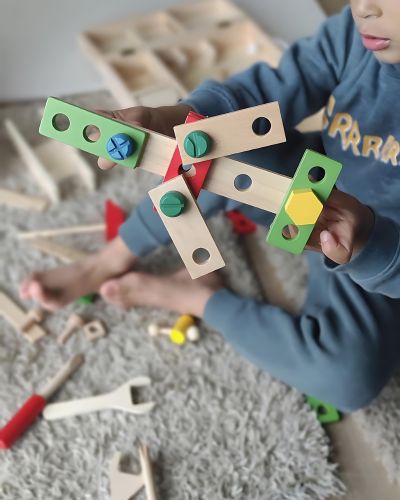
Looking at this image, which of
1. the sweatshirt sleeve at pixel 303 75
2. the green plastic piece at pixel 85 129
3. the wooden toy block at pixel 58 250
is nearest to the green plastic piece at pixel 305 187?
the green plastic piece at pixel 85 129

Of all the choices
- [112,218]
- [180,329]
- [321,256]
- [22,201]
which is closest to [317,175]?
[321,256]

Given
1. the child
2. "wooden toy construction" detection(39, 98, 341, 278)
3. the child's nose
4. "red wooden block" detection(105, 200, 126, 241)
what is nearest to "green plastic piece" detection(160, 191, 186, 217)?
"wooden toy construction" detection(39, 98, 341, 278)

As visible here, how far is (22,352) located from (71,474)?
19 centimetres

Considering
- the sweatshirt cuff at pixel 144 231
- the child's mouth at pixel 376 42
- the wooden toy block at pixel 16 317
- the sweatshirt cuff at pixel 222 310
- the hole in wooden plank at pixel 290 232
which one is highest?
the child's mouth at pixel 376 42

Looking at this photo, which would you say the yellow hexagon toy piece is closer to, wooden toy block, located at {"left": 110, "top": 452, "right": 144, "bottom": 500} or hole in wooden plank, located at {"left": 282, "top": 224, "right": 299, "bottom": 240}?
hole in wooden plank, located at {"left": 282, "top": 224, "right": 299, "bottom": 240}

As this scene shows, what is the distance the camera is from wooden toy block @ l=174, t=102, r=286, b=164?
1.59 feet

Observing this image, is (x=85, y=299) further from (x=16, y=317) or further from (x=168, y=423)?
(x=168, y=423)

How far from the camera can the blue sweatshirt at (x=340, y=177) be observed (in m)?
0.69

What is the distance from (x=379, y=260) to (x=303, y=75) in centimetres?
30

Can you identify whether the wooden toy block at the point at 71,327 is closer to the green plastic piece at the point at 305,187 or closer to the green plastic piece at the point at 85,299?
the green plastic piece at the point at 85,299

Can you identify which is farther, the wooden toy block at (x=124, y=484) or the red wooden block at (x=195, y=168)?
the wooden toy block at (x=124, y=484)

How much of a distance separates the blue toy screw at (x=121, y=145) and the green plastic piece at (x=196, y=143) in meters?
0.05

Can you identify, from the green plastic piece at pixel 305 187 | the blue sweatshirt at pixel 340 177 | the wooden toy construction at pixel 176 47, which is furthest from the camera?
the wooden toy construction at pixel 176 47

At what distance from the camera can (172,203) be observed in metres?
0.50
